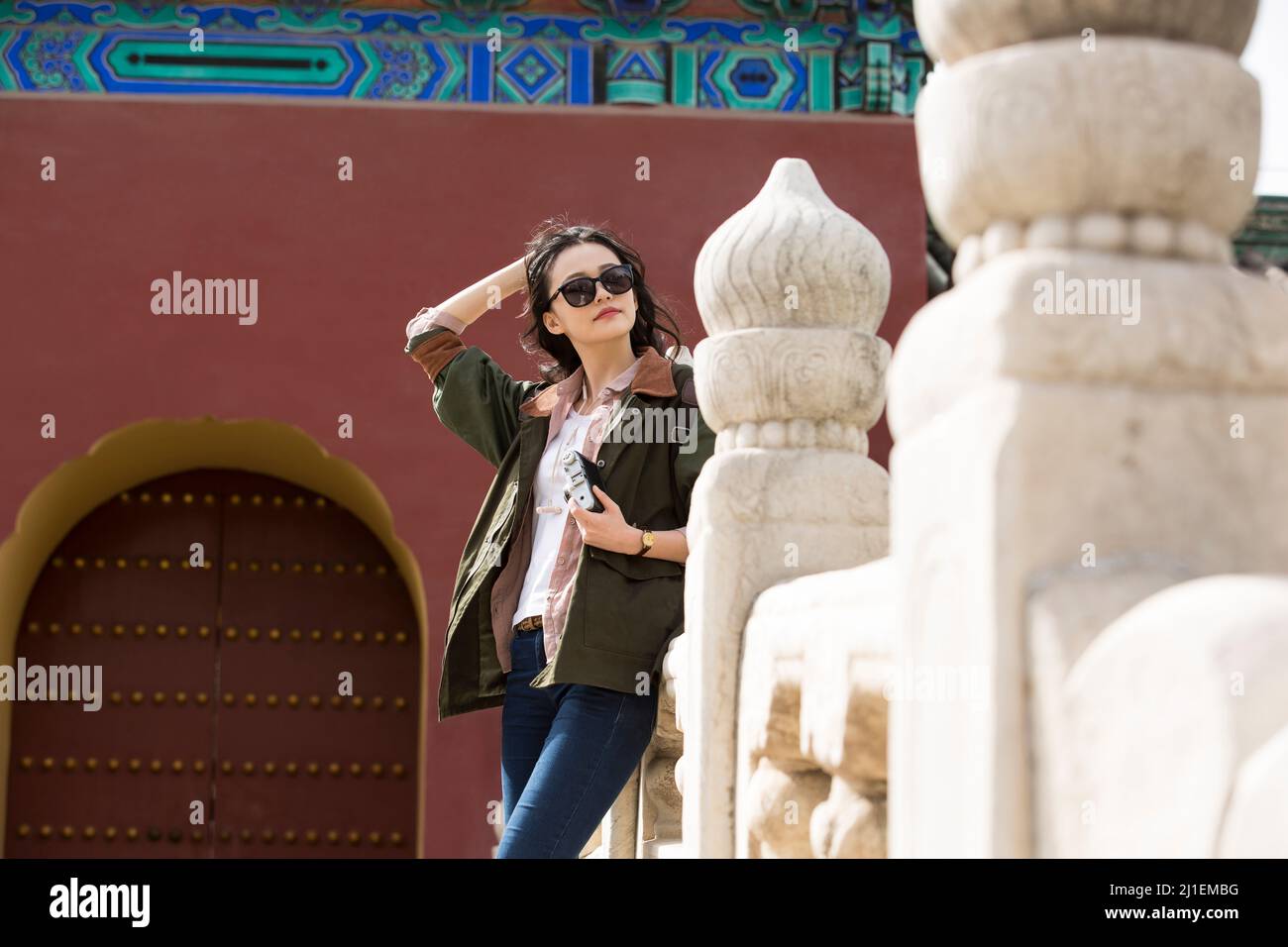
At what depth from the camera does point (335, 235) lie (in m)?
6.33

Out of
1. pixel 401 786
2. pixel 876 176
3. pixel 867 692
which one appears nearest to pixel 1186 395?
pixel 867 692

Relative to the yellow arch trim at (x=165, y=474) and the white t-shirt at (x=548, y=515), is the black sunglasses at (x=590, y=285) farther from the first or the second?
the yellow arch trim at (x=165, y=474)

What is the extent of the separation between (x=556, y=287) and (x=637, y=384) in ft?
0.85

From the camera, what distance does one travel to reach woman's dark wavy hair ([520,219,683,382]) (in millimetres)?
3258

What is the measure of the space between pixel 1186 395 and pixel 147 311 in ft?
17.3

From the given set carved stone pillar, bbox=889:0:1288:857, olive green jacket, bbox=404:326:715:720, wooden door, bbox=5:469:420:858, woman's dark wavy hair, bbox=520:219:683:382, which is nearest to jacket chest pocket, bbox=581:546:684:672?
olive green jacket, bbox=404:326:715:720

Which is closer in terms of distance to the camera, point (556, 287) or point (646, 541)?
point (646, 541)

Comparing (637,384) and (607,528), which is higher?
(637,384)

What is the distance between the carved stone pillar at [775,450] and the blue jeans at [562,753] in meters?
0.28

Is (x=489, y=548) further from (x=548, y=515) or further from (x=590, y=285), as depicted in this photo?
(x=590, y=285)

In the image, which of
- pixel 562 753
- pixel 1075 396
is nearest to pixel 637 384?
pixel 562 753

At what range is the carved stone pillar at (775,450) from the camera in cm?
256

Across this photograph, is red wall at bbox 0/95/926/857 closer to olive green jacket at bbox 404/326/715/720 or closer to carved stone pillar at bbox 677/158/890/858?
olive green jacket at bbox 404/326/715/720

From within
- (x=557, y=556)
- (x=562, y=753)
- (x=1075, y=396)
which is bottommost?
(x=562, y=753)
